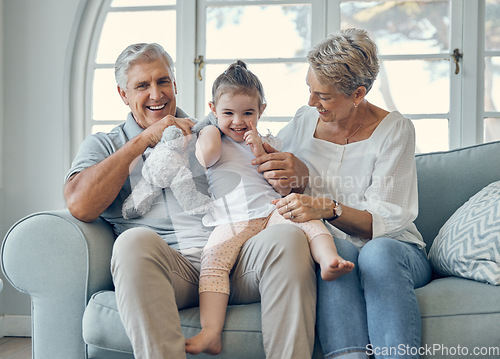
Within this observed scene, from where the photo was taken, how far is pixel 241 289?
5.10 feet

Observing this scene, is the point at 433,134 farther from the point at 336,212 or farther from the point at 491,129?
the point at 336,212

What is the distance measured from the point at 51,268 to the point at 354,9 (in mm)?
1983

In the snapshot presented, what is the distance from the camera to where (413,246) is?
1.77 meters

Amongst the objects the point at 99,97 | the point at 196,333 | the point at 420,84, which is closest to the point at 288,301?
the point at 196,333

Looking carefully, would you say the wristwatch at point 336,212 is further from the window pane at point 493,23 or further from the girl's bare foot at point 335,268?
the window pane at point 493,23

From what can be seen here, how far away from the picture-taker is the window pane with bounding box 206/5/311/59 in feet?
9.35

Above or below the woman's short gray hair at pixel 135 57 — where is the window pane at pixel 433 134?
below

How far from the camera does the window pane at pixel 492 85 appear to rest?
2721 millimetres

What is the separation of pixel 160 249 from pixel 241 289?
261 millimetres

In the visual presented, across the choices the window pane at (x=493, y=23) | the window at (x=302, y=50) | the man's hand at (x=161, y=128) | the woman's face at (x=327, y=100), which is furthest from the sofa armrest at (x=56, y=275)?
the window pane at (x=493, y=23)

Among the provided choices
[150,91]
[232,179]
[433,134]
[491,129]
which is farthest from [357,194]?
[491,129]

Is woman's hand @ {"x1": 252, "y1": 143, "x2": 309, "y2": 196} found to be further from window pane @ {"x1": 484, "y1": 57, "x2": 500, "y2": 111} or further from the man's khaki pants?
window pane @ {"x1": 484, "y1": 57, "x2": 500, "y2": 111}

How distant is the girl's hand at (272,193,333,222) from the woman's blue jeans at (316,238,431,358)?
18 cm

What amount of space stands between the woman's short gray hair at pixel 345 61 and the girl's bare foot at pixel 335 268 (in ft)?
2.19
